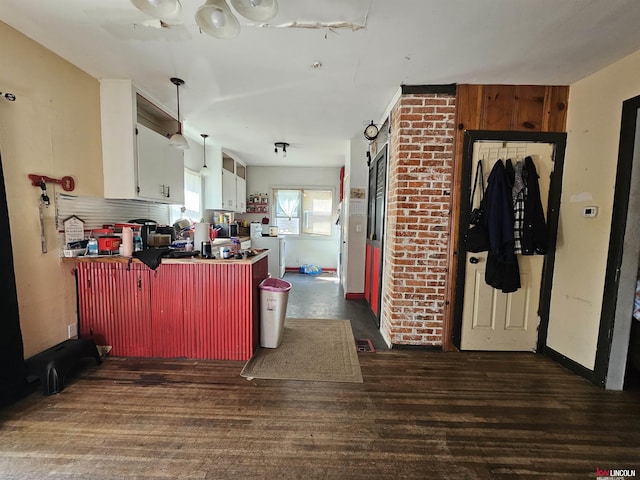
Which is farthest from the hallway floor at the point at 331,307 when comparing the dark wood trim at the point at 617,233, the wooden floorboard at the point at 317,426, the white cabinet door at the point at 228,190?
the white cabinet door at the point at 228,190

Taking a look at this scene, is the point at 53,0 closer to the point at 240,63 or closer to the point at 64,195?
the point at 240,63

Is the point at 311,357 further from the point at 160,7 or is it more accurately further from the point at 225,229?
the point at 225,229

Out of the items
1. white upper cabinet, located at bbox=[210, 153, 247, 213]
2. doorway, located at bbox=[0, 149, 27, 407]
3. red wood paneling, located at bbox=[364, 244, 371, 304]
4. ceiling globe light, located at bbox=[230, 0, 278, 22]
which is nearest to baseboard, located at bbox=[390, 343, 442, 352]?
red wood paneling, located at bbox=[364, 244, 371, 304]

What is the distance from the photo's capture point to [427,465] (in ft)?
4.58

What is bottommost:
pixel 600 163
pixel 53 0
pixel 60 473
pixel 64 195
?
pixel 60 473

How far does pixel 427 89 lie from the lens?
247 cm

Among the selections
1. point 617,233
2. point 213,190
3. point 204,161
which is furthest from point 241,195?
point 617,233

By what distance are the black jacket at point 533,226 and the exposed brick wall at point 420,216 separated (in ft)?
2.16

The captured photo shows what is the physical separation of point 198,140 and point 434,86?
3.64m

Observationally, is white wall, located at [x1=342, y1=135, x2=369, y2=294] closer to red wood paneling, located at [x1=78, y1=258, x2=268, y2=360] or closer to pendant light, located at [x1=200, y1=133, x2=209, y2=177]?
red wood paneling, located at [x1=78, y1=258, x2=268, y2=360]

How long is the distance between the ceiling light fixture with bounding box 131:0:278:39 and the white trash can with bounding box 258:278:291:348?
1936 mm

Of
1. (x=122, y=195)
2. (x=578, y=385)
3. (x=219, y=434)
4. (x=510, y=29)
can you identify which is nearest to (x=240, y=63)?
(x=122, y=195)

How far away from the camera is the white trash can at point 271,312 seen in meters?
2.48

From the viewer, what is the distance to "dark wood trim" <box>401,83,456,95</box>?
2.46m
